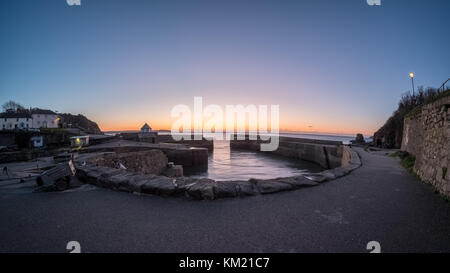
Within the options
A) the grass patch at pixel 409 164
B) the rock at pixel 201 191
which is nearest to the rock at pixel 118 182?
the rock at pixel 201 191

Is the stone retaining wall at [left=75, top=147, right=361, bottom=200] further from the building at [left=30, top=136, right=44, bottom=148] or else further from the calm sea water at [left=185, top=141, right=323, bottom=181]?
the building at [left=30, top=136, right=44, bottom=148]

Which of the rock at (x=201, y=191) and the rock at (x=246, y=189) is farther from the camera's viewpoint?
the rock at (x=246, y=189)

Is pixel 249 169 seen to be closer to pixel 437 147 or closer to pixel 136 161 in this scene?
pixel 136 161

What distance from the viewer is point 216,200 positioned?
4.34m

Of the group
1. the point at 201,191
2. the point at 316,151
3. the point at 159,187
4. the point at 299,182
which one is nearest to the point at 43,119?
the point at 159,187

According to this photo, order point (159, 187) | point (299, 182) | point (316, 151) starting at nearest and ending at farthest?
point (159, 187) < point (299, 182) < point (316, 151)

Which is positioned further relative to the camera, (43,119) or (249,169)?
(43,119)

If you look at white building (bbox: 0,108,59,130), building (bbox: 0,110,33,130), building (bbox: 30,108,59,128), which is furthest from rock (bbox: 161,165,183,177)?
building (bbox: 30,108,59,128)

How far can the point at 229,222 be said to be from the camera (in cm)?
324

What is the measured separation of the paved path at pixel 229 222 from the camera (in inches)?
101

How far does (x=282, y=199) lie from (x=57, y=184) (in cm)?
650

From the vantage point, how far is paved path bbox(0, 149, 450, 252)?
256 cm

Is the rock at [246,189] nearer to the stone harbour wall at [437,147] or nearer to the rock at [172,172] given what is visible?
the stone harbour wall at [437,147]
